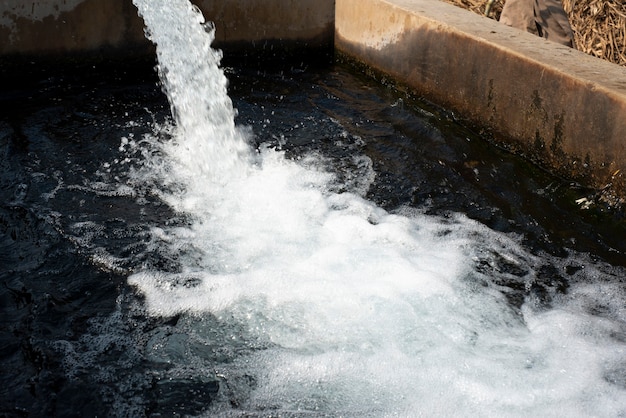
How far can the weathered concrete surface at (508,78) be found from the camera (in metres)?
4.14

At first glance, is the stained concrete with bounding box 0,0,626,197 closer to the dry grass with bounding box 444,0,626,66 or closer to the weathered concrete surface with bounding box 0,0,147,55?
the weathered concrete surface with bounding box 0,0,147,55

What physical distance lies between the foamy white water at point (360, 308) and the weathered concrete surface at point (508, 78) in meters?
0.83

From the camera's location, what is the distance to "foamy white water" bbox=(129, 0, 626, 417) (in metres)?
2.88

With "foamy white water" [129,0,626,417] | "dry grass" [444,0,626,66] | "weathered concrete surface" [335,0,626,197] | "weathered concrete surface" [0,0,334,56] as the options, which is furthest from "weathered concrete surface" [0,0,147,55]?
"dry grass" [444,0,626,66]

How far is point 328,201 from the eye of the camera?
4258 mm

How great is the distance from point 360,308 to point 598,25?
14.9ft

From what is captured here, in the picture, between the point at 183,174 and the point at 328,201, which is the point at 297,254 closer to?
the point at 328,201

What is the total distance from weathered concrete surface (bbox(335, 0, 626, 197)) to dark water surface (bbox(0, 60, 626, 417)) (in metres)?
0.17

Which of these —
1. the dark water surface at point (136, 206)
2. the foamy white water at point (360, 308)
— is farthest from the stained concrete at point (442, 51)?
the foamy white water at point (360, 308)

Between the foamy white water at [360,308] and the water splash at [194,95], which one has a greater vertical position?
the water splash at [194,95]

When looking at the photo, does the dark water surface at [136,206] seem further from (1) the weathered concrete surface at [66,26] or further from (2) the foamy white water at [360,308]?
(1) the weathered concrete surface at [66,26]

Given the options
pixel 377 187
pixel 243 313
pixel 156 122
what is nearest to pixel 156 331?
pixel 243 313

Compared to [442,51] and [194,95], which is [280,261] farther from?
[442,51]

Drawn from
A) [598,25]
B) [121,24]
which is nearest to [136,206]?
[121,24]
